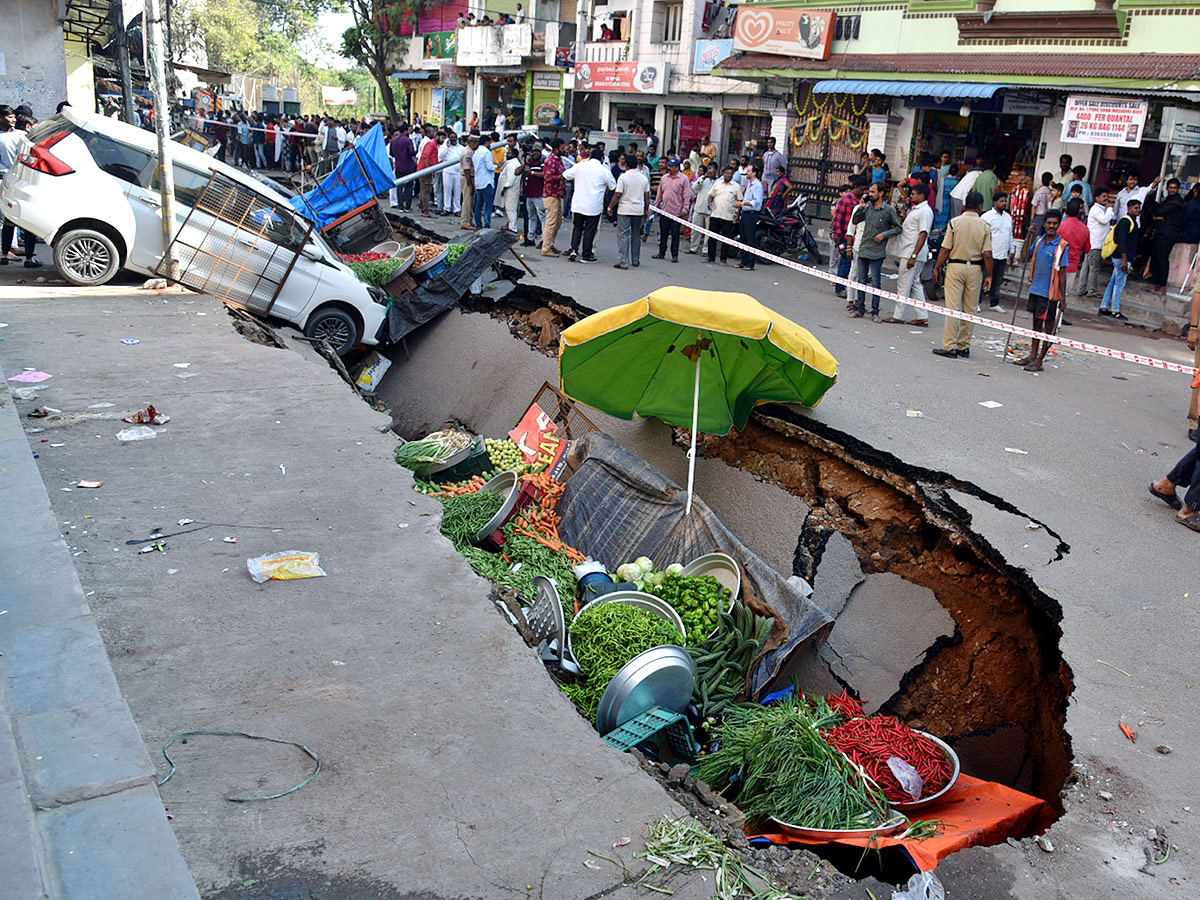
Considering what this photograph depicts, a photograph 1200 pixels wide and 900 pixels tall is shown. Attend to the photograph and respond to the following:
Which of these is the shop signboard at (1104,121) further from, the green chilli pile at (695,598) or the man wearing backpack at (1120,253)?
the green chilli pile at (695,598)

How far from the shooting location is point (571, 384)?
7316 mm

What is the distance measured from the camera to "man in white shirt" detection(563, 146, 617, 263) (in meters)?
15.5

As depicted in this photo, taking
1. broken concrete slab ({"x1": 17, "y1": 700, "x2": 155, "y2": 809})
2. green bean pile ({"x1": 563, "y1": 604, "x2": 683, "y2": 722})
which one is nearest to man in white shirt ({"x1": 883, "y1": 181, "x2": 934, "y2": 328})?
green bean pile ({"x1": 563, "y1": 604, "x2": 683, "y2": 722})

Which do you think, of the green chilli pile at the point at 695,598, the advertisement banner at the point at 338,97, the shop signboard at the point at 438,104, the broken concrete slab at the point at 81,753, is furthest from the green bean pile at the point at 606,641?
the shop signboard at the point at 438,104

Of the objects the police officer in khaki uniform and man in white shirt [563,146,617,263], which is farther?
man in white shirt [563,146,617,263]

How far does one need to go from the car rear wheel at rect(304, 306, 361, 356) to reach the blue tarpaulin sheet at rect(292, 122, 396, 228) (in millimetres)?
3499

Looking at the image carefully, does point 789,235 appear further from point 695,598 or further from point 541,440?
point 695,598

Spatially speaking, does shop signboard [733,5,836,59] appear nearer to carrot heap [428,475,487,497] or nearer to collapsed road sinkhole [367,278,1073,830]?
collapsed road sinkhole [367,278,1073,830]

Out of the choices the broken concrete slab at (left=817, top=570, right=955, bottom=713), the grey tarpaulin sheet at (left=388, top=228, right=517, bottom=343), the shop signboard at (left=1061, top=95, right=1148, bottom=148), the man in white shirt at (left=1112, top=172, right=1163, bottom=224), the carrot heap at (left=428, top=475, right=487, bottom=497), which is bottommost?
the broken concrete slab at (left=817, top=570, right=955, bottom=713)

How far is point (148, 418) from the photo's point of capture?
718cm

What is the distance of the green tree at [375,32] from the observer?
132 feet

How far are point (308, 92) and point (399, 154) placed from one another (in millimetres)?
66961

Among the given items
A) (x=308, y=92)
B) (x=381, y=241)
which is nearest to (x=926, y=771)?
(x=381, y=241)

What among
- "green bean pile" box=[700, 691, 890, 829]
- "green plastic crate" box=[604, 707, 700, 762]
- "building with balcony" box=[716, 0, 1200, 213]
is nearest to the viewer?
"green bean pile" box=[700, 691, 890, 829]
